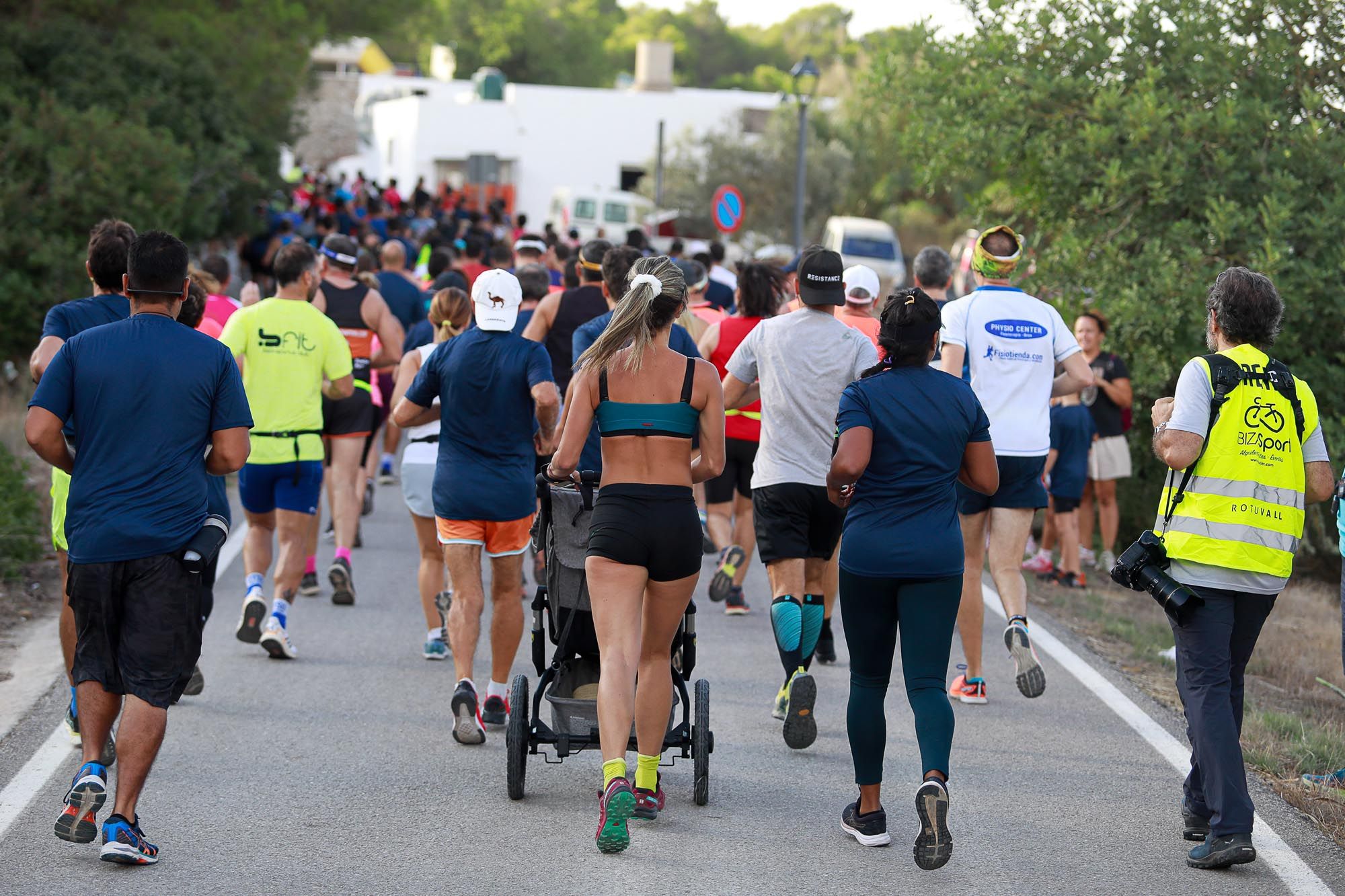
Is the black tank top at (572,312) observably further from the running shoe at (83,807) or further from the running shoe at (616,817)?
the running shoe at (83,807)

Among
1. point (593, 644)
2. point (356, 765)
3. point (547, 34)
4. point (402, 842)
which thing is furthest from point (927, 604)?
point (547, 34)

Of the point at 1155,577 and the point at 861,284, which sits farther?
the point at 861,284

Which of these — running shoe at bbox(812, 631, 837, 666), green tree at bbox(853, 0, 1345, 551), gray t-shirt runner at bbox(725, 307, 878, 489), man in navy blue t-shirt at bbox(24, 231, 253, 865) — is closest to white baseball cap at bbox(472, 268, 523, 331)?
gray t-shirt runner at bbox(725, 307, 878, 489)

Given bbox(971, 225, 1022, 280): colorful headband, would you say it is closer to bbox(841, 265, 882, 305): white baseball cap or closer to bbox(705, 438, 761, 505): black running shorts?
bbox(841, 265, 882, 305): white baseball cap

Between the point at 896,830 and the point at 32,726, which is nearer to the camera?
the point at 896,830

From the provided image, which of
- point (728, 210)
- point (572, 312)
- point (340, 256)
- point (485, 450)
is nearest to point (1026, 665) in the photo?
point (485, 450)

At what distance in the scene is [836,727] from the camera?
295 inches

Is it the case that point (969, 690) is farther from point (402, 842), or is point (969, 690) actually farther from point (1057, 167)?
point (1057, 167)

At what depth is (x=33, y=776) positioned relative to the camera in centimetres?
634

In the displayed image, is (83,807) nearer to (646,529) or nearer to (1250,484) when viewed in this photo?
(646,529)

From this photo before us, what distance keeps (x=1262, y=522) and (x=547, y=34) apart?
10113 cm

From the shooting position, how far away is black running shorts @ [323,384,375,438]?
991 cm

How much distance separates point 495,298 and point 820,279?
1431mm

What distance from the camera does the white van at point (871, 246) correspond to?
3800 centimetres
